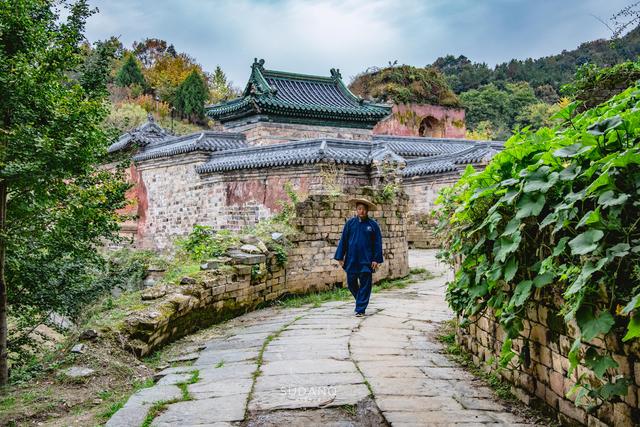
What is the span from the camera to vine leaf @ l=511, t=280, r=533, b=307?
2.74 meters

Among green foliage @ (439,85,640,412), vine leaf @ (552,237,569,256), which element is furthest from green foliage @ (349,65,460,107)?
vine leaf @ (552,237,569,256)

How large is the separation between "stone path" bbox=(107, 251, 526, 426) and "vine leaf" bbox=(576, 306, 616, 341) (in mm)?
928

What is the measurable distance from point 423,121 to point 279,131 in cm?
1447

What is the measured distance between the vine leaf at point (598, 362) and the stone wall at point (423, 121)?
89.2 feet

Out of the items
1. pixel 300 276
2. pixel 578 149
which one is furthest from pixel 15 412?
pixel 300 276

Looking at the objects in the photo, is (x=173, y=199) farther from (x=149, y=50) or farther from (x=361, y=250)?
(x=149, y=50)

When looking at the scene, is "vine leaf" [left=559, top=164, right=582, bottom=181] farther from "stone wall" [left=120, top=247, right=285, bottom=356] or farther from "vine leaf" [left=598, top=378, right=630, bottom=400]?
"stone wall" [left=120, top=247, right=285, bottom=356]

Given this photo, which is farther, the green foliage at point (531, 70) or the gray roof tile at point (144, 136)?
the green foliage at point (531, 70)

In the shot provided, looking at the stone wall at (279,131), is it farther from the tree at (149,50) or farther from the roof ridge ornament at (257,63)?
the tree at (149,50)

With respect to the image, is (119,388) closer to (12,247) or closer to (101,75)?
(12,247)

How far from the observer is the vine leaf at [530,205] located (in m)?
2.63

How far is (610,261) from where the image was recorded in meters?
2.12

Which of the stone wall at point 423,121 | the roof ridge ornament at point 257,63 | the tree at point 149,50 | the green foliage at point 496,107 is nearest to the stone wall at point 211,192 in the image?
the roof ridge ornament at point 257,63

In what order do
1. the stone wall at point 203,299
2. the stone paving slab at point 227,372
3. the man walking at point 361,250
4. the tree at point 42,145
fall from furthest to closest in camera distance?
the man walking at point 361,250
the tree at point 42,145
the stone wall at point 203,299
the stone paving slab at point 227,372
